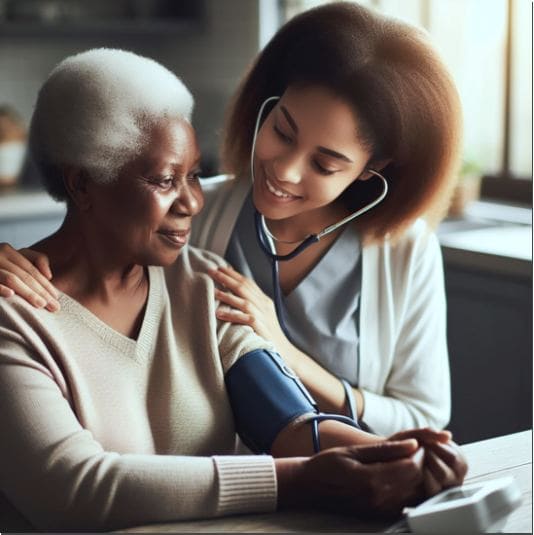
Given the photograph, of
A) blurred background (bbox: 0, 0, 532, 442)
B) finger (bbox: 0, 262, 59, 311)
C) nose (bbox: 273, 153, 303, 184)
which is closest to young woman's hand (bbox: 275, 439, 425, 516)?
finger (bbox: 0, 262, 59, 311)

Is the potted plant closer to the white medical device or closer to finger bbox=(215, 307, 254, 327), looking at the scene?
finger bbox=(215, 307, 254, 327)

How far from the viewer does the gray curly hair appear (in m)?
1.30

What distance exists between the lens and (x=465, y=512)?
109cm

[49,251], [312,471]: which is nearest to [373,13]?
[49,251]

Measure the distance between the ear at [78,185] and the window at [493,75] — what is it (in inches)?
76.9

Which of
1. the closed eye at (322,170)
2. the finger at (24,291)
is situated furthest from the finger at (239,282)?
the finger at (24,291)

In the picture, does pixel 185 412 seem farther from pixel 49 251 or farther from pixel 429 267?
pixel 429 267

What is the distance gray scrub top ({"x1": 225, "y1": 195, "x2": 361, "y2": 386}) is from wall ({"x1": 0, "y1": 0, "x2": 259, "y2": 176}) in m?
2.20

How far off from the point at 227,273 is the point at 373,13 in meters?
0.49

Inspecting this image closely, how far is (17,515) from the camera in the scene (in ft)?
4.24

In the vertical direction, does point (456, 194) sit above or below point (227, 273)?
below

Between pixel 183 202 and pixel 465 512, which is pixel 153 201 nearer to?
pixel 183 202

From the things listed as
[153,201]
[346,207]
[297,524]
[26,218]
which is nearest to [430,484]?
[297,524]

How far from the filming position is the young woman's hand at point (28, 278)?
1.28 m
